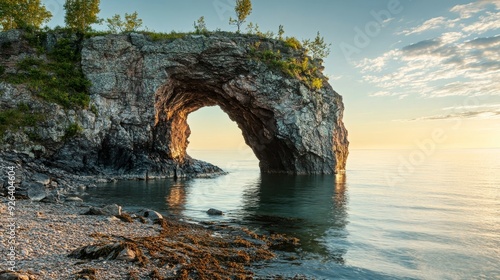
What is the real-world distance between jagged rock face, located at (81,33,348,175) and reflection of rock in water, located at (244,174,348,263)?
17125 millimetres

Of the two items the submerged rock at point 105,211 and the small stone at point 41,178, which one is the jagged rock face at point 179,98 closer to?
the small stone at point 41,178

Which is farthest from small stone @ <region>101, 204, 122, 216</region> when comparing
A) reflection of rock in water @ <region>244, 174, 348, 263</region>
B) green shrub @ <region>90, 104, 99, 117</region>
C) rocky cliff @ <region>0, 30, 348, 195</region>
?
green shrub @ <region>90, 104, 99, 117</region>

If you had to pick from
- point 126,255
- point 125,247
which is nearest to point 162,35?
point 125,247

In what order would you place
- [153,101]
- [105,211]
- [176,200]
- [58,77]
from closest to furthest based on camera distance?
[105,211] → [176,200] → [58,77] → [153,101]

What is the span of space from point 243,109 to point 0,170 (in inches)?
1403

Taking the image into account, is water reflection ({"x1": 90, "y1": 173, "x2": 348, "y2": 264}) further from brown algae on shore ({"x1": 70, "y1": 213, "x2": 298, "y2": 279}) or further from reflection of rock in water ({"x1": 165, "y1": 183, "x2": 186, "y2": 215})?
brown algae on shore ({"x1": 70, "y1": 213, "x2": 298, "y2": 279})

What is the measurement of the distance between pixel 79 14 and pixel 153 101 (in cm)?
2240

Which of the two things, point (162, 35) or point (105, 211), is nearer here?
point (105, 211)

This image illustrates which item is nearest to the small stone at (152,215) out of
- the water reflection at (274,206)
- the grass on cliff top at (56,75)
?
the water reflection at (274,206)

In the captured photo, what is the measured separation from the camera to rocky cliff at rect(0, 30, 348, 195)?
41750mm

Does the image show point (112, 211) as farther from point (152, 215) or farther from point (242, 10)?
point (242, 10)

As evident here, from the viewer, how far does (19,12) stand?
57688 millimetres

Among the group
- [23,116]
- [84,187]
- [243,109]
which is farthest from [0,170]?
[243,109]

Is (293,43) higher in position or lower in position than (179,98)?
higher
